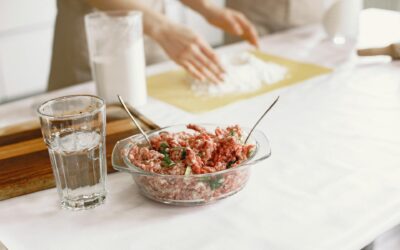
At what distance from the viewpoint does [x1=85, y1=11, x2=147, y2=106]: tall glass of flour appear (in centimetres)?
126

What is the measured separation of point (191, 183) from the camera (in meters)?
0.80

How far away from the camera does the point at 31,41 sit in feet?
10.4

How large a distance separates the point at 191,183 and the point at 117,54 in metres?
0.56

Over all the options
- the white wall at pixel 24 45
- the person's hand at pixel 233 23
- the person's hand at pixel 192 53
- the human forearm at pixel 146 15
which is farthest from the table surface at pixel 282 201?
the white wall at pixel 24 45

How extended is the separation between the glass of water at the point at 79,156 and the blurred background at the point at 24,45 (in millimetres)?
2384

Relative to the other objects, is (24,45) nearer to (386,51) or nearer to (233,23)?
(233,23)

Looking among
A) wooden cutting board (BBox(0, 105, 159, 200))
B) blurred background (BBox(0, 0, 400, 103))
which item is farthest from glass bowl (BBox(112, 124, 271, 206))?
blurred background (BBox(0, 0, 400, 103))

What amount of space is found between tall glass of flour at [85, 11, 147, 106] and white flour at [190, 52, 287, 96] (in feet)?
0.59

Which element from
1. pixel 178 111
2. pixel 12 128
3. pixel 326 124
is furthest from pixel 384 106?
Answer: pixel 12 128

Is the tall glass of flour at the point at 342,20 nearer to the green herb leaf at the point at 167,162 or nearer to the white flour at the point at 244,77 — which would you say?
the white flour at the point at 244,77

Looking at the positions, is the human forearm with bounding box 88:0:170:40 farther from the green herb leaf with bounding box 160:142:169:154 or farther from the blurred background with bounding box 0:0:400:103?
the blurred background with bounding box 0:0:400:103

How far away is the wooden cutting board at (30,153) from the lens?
35.7 inches

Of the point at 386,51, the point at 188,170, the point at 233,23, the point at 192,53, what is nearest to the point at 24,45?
the point at 233,23

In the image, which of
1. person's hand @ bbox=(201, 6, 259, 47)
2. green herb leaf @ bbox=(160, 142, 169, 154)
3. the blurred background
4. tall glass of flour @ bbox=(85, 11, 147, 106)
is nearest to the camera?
green herb leaf @ bbox=(160, 142, 169, 154)
